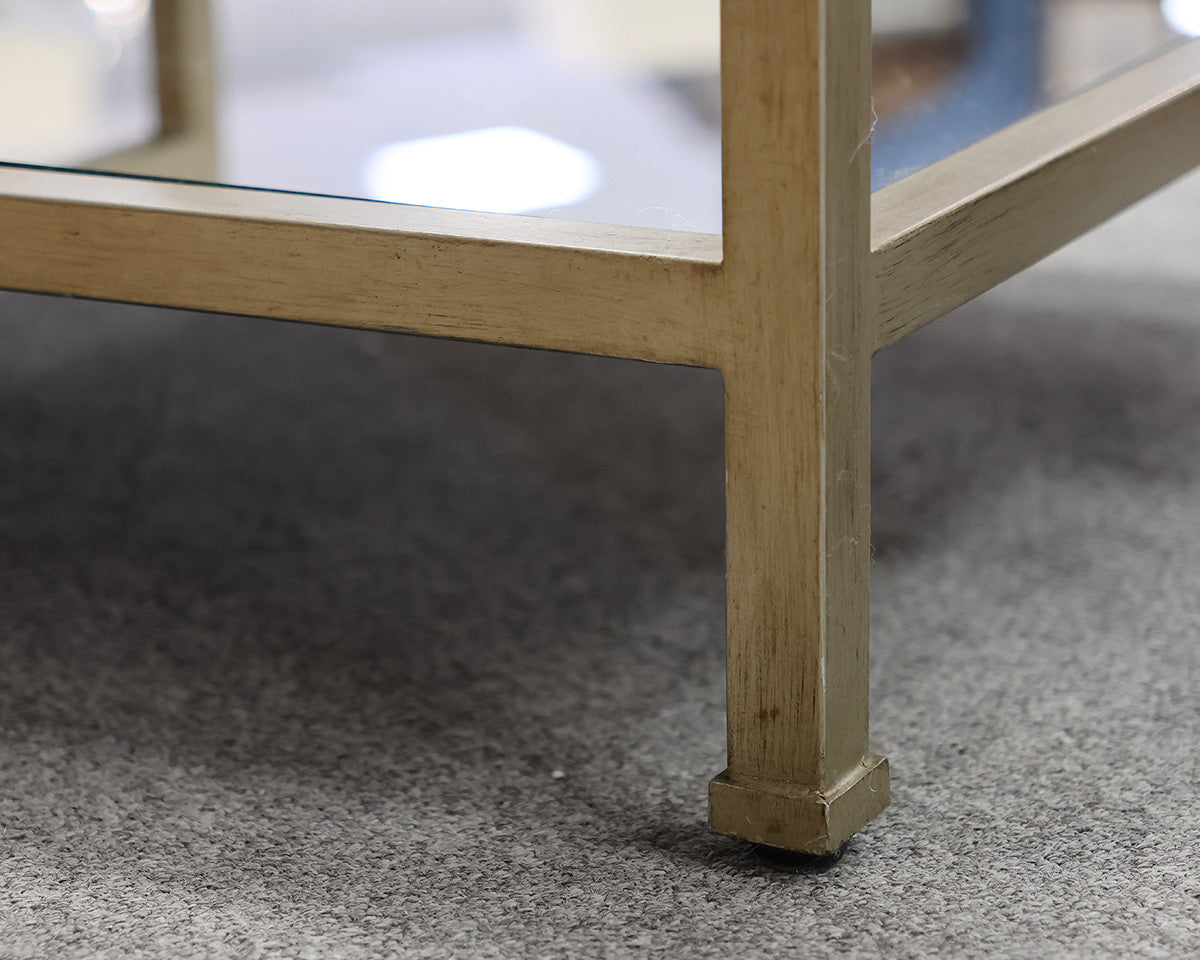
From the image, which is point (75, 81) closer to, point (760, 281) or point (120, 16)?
point (120, 16)

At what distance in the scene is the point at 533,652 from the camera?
0.95 metres

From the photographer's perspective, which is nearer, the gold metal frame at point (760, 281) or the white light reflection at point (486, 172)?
the gold metal frame at point (760, 281)

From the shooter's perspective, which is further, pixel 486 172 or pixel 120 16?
pixel 120 16

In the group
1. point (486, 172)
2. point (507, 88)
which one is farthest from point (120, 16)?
point (486, 172)

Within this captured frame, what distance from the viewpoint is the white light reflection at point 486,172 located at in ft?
2.63

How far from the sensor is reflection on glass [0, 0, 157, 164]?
114 cm

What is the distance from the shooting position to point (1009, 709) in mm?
868

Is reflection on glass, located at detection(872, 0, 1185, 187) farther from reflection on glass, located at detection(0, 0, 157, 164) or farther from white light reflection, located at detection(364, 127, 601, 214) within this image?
reflection on glass, located at detection(0, 0, 157, 164)

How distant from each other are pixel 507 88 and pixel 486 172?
431 mm

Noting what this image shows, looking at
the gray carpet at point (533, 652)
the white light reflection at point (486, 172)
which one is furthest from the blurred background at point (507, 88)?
the gray carpet at point (533, 652)

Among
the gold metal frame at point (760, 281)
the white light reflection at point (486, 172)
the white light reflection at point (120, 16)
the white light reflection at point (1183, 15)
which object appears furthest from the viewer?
the white light reflection at point (120, 16)

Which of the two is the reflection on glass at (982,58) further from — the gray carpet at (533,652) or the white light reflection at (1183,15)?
the gray carpet at (533,652)

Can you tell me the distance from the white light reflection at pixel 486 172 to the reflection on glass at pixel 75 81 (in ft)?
0.76

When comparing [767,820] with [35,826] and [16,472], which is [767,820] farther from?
[16,472]
